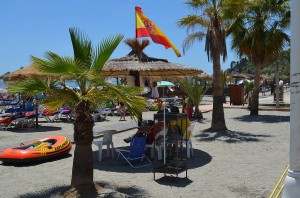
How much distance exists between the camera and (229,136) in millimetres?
13281

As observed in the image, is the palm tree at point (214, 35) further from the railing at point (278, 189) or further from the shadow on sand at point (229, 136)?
the railing at point (278, 189)

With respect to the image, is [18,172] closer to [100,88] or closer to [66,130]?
[100,88]

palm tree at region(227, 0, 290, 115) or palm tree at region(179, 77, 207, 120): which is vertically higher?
palm tree at region(227, 0, 290, 115)

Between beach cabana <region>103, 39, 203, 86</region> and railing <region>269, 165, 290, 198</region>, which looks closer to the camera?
railing <region>269, 165, 290, 198</region>

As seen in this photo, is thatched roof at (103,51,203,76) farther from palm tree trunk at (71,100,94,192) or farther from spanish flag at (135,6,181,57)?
palm tree trunk at (71,100,94,192)

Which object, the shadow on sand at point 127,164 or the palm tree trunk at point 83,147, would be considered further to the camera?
the shadow on sand at point 127,164

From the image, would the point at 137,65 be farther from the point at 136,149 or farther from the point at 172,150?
the point at 172,150

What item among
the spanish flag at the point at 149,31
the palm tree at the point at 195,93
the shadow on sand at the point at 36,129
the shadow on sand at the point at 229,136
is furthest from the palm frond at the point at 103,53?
the palm tree at the point at 195,93

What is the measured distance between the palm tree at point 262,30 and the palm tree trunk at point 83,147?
14.2m

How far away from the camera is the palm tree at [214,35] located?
13867mm

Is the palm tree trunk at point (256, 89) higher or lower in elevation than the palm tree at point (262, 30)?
lower

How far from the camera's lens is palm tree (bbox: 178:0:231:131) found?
13867mm

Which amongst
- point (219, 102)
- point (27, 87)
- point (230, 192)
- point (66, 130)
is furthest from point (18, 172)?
point (219, 102)

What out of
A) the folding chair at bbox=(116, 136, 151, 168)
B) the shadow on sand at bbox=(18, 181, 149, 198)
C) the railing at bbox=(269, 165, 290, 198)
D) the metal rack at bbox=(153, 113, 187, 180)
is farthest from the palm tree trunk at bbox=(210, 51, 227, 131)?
the shadow on sand at bbox=(18, 181, 149, 198)
